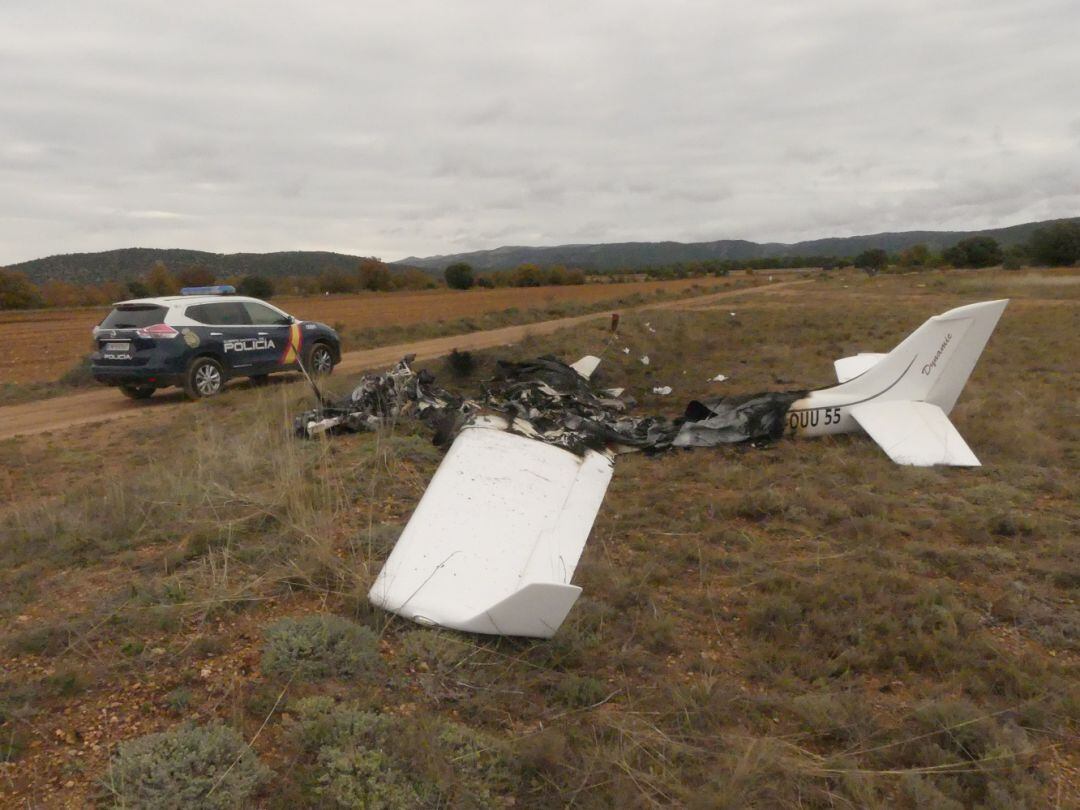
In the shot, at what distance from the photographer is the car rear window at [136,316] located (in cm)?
1137

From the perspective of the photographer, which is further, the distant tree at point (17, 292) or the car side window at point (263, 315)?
the distant tree at point (17, 292)

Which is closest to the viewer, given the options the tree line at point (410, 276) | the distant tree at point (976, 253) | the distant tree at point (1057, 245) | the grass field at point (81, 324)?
the grass field at point (81, 324)

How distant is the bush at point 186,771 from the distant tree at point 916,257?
307 feet

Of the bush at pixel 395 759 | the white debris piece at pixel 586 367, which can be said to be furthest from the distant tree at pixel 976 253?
the bush at pixel 395 759

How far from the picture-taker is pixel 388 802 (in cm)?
259

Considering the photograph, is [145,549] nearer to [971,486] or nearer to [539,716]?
[539,716]

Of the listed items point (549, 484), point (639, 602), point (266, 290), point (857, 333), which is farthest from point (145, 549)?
point (266, 290)

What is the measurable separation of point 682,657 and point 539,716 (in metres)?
1.09

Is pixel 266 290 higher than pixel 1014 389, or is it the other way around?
pixel 266 290

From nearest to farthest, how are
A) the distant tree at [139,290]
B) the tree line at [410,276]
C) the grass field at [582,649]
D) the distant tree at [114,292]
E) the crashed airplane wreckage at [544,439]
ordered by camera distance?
the grass field at [582,649], the crashed airplane wreckage at [544,439], the distant tree at [139,290], the tree line at [410,276], the distant tree at [114,292]

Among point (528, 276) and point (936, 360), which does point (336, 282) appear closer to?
point (528, 276)

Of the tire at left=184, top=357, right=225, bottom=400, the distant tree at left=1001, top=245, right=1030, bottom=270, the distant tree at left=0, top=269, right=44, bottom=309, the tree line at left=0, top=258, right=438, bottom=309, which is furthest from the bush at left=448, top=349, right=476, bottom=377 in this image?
the distant tree at left=1001, top=245, right=1030, bottom=270

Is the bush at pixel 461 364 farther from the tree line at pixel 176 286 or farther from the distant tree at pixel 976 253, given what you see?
the distant tree at pixel 976 253

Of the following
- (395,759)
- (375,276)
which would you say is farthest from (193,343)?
(375,276)
